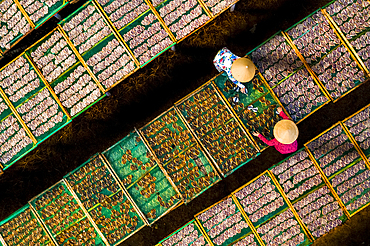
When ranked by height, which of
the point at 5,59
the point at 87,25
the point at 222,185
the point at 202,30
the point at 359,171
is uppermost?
the point at 5,59

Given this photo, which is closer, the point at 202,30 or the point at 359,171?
the point at 359,171

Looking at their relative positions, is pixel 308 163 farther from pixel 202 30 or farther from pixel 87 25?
pixel 87 25

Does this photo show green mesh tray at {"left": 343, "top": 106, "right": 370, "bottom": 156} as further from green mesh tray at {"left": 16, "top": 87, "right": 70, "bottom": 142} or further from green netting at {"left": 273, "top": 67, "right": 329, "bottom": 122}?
green mesh tray at {"left": 16, "top": 87, "right": 70, "bottom": 142}

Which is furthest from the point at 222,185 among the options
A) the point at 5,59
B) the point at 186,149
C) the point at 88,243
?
the point at 5,59

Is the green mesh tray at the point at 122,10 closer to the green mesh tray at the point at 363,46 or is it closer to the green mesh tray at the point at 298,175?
the green mesh tray at the point at 298,175

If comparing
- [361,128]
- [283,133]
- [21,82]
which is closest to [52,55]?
[21,82]

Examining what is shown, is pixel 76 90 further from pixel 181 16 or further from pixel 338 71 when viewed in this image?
pixel 338 71

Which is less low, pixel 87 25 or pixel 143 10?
pixel 87 25
